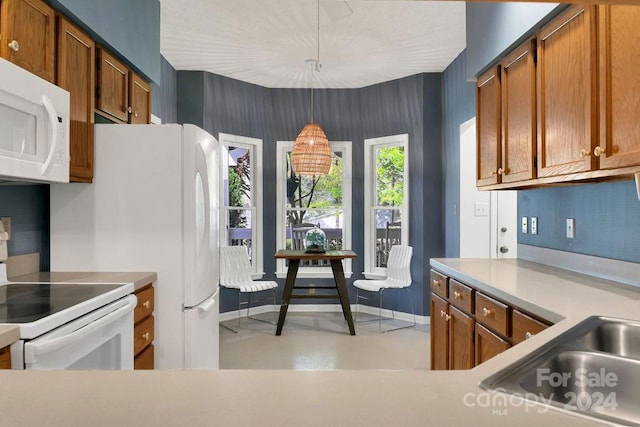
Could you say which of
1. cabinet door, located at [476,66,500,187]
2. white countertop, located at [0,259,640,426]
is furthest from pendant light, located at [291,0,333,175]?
white countertop, located at [0,259,640,426]

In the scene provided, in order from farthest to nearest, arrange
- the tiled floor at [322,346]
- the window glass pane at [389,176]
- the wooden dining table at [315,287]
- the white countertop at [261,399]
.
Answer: the window glass pane at [389,176] → the wooden dining table at [315,287] → the tiled floor at [322,346] → the white countertop at [261,399]

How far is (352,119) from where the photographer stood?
5414 mm

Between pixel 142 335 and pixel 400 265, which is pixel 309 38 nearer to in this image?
pixel 400 265

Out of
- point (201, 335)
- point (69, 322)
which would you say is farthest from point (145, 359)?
point (69, 322)

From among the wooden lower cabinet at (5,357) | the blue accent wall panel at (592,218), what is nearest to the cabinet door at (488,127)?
the blue accent wall panel at (592,218)

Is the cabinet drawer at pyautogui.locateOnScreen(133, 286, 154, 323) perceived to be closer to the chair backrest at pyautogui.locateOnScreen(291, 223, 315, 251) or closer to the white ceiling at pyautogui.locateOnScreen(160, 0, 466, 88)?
the white ceiling at pyautogui.locateOnScreen(160, 0, 466, 88)

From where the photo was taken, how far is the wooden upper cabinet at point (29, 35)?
1756 millimetres

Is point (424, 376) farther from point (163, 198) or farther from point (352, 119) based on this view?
point (352, 119)

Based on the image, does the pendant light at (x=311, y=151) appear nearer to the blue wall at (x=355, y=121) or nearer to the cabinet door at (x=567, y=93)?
the blue wall at (x=355, y=121)

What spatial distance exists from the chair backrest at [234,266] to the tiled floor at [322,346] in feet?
1.51

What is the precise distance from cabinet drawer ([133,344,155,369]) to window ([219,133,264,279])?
9.02 feet

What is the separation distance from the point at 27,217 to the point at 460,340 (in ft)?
7.86

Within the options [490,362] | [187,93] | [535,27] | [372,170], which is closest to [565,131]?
[535,27]

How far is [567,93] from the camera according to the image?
1.91 metres
